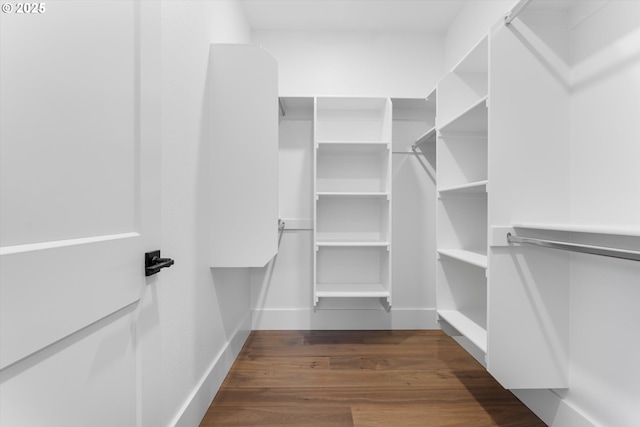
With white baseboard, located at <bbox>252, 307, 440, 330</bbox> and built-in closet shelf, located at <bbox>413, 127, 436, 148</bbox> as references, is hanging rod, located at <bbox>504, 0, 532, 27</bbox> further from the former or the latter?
white baseboard, located at <bbox>252, 307, 440, 330</bbox>

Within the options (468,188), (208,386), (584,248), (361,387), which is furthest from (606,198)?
(208,386)

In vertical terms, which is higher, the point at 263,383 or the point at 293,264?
the point at 293,264

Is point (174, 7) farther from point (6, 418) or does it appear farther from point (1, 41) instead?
point (6, 418)

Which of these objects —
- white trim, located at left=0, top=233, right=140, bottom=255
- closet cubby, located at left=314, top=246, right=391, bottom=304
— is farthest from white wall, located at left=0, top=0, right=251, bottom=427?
closet cubby, located at left=314, top=246, right=391, bottom=304

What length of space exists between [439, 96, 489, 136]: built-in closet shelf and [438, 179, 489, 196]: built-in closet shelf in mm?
353

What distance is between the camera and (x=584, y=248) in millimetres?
1104

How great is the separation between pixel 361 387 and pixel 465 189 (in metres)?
1.28

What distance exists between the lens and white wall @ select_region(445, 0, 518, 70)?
6.47 feet

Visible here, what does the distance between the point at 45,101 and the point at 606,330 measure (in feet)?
6.21

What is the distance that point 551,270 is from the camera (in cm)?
142

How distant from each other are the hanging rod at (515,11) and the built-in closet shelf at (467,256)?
1099mm

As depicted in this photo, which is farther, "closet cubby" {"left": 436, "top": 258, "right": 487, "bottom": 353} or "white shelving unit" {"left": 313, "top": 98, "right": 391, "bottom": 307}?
"white shelving unit" {"left": 313, "top": 98, "right": 391, "bottom": 307}

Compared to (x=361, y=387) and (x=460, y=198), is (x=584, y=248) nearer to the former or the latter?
(x=460, y=198)

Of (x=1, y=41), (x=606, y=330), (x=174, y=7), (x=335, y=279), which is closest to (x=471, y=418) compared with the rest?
(x=606, y=330)
